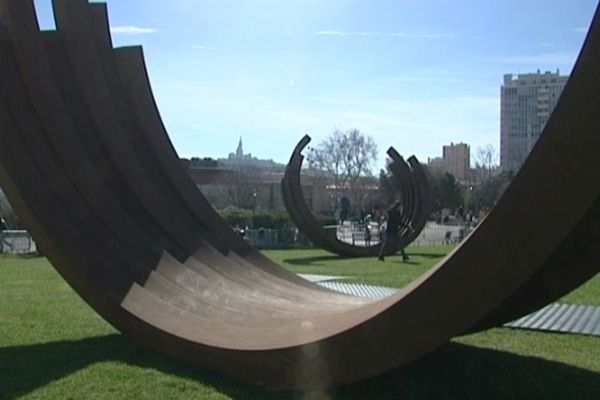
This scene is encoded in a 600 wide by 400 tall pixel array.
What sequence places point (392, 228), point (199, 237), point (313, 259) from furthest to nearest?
point (392, 228), point (313, 259), point (199, 237)

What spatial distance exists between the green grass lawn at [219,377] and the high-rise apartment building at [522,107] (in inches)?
1973

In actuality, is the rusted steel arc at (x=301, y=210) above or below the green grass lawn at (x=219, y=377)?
above

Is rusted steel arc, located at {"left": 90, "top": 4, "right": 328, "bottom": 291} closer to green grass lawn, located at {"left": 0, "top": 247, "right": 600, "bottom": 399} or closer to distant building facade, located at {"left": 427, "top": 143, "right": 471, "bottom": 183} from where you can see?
green grass lawn, located at {"left": 0, "top": 247, "right": 600, "bottom": 399}

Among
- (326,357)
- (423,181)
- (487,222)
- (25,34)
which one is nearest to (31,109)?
(25,34)

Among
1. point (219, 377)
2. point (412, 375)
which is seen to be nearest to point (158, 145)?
point (219, 377)

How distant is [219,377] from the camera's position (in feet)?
17.3

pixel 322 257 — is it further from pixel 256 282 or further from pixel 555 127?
pixel 555 127

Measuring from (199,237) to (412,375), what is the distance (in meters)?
2.63

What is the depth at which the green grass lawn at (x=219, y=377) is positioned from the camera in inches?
192

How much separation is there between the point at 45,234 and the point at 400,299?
3131 millimetres

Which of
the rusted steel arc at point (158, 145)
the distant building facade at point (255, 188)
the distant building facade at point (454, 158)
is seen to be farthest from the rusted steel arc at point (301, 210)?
the distant building facade at point (454, 158)

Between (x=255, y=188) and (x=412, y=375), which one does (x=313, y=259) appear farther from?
(x=255, y=188)

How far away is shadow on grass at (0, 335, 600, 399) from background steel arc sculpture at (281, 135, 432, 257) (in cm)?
1207

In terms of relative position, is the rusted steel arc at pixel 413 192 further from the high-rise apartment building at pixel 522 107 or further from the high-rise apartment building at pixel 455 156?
the high-rise apartment building at pixel 455 156
